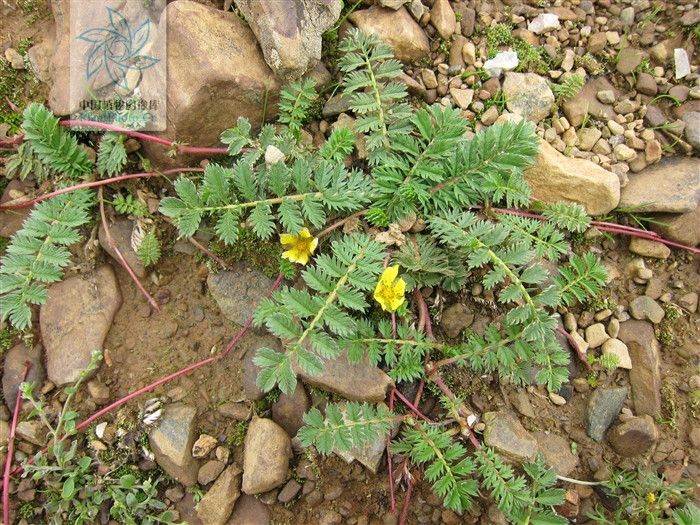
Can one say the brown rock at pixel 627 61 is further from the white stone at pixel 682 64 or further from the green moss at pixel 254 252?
the green moss at pixel 254 252

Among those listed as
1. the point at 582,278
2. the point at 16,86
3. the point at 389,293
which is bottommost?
the point at 582,278

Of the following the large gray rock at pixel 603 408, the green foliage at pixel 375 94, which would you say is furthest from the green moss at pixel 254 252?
the large gray rock at pixel 603 408

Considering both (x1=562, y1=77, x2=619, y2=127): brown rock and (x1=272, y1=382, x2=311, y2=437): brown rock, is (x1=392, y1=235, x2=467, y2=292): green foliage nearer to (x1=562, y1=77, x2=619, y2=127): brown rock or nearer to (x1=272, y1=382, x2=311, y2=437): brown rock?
(x1=272, y1=382, x2=311, y2=437): brown rock

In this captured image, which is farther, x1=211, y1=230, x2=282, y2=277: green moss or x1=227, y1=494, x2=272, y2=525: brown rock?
x1=211, y1=230, x2=282, y2=277: green moss

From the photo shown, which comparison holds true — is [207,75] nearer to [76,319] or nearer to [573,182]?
[76,319]

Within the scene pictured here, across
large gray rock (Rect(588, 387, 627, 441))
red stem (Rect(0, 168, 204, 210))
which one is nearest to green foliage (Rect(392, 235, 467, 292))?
large gray rock (Rect(588, 387, 627, 441))

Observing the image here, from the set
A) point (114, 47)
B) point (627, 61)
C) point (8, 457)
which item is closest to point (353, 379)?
point (8, 457)
